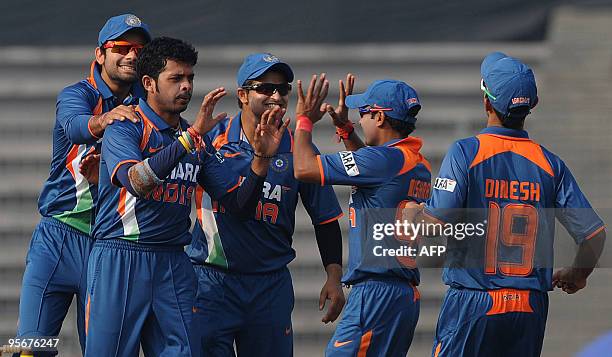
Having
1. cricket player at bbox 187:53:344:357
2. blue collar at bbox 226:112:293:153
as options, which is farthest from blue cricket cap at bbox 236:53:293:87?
blue collar at bbox 226:112:293:153

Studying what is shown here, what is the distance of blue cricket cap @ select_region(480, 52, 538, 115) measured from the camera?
4.50 m

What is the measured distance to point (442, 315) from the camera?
4609mm

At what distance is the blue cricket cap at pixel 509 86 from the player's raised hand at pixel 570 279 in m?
0.68

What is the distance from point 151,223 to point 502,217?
1.30 metres

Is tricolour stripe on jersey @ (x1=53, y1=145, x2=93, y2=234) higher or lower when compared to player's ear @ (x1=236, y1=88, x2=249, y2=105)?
lower

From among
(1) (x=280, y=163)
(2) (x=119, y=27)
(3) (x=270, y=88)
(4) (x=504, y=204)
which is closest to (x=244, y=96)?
(3) (x=270, y=88)

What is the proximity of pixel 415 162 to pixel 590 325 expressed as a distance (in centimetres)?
250

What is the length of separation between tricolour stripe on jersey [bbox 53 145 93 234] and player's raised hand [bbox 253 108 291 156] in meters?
0.88

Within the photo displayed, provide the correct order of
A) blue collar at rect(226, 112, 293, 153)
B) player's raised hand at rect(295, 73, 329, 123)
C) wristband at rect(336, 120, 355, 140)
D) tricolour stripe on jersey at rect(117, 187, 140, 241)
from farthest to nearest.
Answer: wristband at rect(336, 120, 355, 140) → blue collar at rect(226, 112, 293, 153) → player's raised hand at rect(295, 73, 329, 123) → tricolour stripe on jersey at rect(117, 187, 140, 241)

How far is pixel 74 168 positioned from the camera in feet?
17.2

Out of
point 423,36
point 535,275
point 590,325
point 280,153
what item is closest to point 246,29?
point 423,36

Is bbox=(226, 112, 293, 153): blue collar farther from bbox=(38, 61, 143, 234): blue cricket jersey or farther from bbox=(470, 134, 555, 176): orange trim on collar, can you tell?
bbox=(470, 134, 555, 176): orange trim on collar

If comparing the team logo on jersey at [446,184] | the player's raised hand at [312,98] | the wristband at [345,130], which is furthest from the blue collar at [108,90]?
the team logo on jersey at [446,184]

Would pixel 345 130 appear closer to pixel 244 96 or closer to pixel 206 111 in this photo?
pixel 244 96
